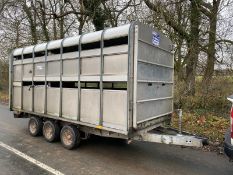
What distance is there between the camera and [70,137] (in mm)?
6570

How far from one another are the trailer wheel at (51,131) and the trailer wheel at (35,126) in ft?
1.22

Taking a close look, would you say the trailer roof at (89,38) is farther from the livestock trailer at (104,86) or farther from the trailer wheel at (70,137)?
the trailer wheel at (70,137)

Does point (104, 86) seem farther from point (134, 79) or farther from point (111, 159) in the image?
point (111, 159)

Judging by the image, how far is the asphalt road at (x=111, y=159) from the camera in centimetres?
526

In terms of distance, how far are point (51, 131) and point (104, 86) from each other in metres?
2.35

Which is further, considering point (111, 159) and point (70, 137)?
point (70, 137)

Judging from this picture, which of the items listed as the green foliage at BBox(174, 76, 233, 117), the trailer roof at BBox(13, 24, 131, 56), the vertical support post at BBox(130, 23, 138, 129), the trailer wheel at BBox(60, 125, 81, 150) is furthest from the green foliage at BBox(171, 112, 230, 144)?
the trailer roof at BBox(13, 24, 131, 56)

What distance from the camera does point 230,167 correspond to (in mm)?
5488

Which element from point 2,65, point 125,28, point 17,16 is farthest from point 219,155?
point 2,65

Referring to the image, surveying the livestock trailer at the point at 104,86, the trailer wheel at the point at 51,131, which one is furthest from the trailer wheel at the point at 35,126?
the trailer wheel at the point at 51,131

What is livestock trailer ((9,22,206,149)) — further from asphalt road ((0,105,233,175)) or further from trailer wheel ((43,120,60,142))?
asphalt road ((0,105,233,175))

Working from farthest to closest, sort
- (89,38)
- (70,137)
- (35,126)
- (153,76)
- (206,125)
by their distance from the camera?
(206,125)
(35,126)
(70,137)
(89,38)
(153,76)

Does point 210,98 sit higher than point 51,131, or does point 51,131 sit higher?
point 210,98

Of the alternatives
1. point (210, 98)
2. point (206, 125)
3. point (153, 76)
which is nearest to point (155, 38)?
point (153, 76)
